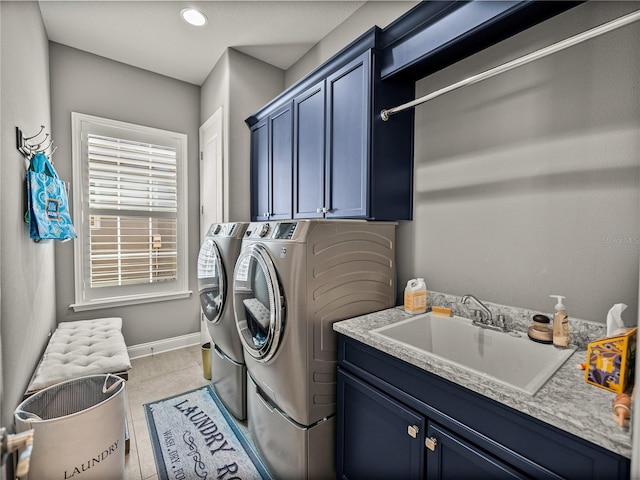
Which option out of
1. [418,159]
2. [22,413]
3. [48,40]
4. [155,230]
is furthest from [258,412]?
[48,40]

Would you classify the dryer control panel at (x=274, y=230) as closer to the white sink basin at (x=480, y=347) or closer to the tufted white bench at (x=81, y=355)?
the white sink basin at (x=480, y=347)

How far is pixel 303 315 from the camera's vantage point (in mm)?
1367

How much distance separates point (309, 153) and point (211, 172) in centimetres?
141

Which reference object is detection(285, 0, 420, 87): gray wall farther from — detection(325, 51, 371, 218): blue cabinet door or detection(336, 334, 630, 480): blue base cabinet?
detection(336, 334, 630, 480): blue base cabinet

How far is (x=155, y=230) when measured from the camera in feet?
10.2

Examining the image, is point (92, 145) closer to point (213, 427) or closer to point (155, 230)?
point (155, 230)

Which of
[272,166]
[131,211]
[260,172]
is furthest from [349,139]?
[131,211]

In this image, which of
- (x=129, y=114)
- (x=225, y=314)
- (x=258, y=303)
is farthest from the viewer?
(x=129, y=114)

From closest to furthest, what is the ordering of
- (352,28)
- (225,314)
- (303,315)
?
(303,315), (225,314), (352,28)

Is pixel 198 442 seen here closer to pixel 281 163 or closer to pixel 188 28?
pixel 281 163

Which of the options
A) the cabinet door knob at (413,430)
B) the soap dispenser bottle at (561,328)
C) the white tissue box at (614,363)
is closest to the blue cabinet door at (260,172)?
the cabinet door knob at (413,430)

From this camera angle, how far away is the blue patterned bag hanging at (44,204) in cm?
161

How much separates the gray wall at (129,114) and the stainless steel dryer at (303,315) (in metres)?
1.95

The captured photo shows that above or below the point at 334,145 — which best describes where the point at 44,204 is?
below
